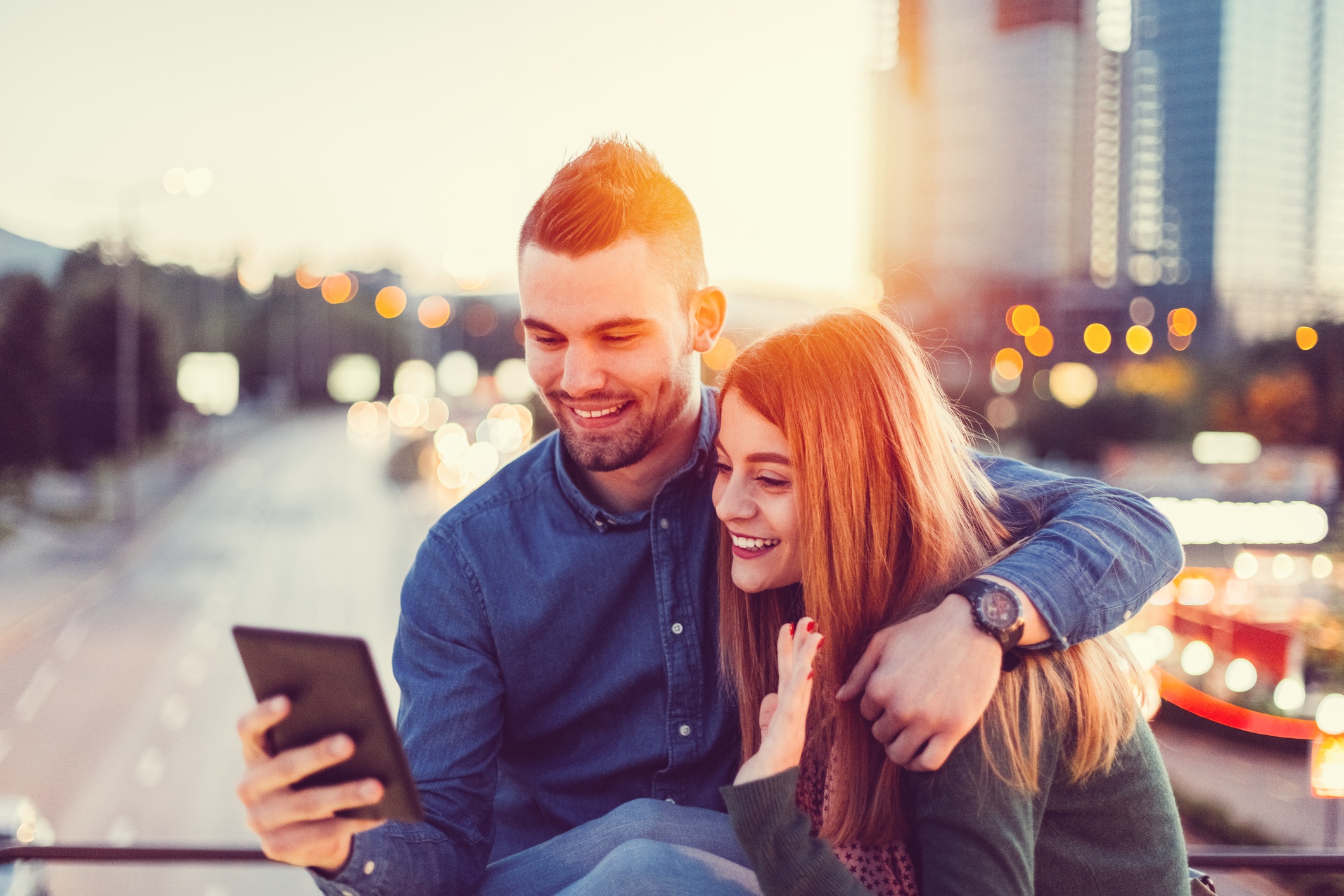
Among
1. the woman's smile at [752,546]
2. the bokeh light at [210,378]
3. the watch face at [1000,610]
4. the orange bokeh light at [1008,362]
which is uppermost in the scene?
the woman's smile at [752,546]

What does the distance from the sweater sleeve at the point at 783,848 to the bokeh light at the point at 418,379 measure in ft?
193

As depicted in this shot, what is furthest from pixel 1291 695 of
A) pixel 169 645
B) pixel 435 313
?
pixel 435 313

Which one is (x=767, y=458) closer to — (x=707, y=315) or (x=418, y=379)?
(x=707, y=315)

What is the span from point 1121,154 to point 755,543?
62389mm

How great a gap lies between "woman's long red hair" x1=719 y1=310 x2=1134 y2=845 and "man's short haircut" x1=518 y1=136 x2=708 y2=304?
1.92 ft

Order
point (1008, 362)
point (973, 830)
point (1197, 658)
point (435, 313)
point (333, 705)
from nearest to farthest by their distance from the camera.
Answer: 1. point (333, 705)
2. point (973, 830)
3. point (1197, 658)
4. point (435, 313)
5. point (1008, 362)

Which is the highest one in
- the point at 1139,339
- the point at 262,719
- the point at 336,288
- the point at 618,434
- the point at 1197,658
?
the point at 336,288

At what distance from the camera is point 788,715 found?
1657mm

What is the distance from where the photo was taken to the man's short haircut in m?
2.46

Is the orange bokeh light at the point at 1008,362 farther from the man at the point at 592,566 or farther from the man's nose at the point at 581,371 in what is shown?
the man's nose at the point at 581,371

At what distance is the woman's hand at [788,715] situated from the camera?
64.1 inches

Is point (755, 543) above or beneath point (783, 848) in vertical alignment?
above

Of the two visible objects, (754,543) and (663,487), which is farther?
(663,487)

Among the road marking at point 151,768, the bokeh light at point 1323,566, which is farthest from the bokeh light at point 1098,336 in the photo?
the road marking at point 151,768
